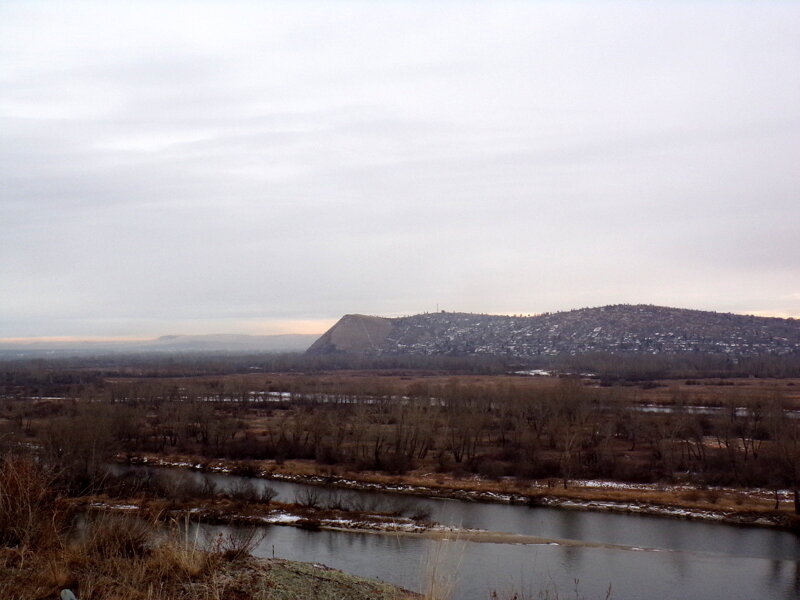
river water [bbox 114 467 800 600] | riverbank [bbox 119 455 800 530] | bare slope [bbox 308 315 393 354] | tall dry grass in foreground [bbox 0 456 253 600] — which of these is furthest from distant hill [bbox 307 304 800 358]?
tall dry grass in foreground [bbox 0 456 253 600]

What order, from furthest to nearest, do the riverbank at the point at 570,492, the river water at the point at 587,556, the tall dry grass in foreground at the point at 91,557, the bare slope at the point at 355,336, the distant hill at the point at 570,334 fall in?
the bare slope at the point at 355,336
the distant hill at the point at 570,334
the riverbank at the point at 570,492
the river water at the point at 587,556
the tall dry grass in foreground at the point at 91,557

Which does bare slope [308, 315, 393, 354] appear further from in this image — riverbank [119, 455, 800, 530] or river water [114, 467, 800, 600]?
river water [114, 467, 800, 600]

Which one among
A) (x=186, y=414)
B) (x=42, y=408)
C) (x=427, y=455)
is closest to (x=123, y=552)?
(x=427, y=455)

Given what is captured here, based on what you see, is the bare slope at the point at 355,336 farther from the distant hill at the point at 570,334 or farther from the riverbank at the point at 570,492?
the riverbank at the point at 570,492

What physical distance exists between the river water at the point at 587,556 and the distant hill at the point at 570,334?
106100 millimetres

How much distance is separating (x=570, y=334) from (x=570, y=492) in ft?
436

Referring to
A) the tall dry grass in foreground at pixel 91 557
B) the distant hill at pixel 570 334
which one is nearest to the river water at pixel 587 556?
the tall dry grass in foreground at pixel 91 557

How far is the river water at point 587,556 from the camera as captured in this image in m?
18.3

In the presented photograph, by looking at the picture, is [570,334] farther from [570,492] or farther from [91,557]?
[91,557]

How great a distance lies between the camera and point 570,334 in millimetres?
159250

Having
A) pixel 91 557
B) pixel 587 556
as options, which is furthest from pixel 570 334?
pixel 91 557

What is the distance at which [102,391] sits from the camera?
61625 mm

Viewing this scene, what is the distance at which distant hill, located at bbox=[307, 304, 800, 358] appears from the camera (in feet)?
445

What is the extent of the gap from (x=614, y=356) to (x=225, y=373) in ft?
224
